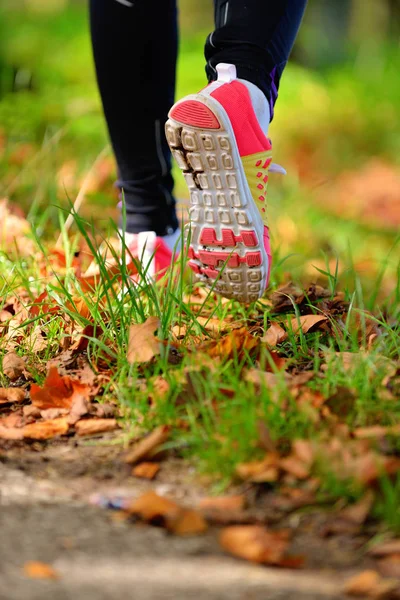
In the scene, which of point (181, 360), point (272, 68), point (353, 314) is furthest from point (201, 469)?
point (272, 68)

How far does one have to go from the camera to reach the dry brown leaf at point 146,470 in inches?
53.7

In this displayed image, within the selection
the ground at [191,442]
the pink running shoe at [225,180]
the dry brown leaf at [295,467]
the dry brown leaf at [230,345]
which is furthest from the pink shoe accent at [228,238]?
the dry brown leaf at [295,467]

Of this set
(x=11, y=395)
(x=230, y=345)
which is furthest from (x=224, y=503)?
(x=11, y=395)

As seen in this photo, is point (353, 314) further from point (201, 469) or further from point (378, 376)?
point (201, 469)

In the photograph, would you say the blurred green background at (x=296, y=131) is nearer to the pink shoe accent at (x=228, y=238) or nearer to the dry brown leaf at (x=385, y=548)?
the pink shoe accent at (x=228, y=238)

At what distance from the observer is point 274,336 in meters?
1.87

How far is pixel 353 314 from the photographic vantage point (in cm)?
199

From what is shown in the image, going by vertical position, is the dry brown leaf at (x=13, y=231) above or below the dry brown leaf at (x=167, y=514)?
above

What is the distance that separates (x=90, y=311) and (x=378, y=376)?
0.72 metres

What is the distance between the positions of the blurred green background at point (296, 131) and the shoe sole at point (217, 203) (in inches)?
34.1

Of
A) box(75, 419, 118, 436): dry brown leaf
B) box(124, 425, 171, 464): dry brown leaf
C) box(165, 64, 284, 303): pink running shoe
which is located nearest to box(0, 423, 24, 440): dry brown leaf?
box(75, 419, 118, 436): dry brown leaf

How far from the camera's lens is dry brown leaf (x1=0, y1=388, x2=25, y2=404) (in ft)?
5.54

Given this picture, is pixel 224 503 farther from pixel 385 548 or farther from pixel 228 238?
pixel 228 238

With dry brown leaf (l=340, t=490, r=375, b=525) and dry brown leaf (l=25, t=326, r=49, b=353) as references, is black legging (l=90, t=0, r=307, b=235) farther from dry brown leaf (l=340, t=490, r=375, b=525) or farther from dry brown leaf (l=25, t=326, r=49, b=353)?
dry brown leaf (l=340, t=490, r=375, b=525)
